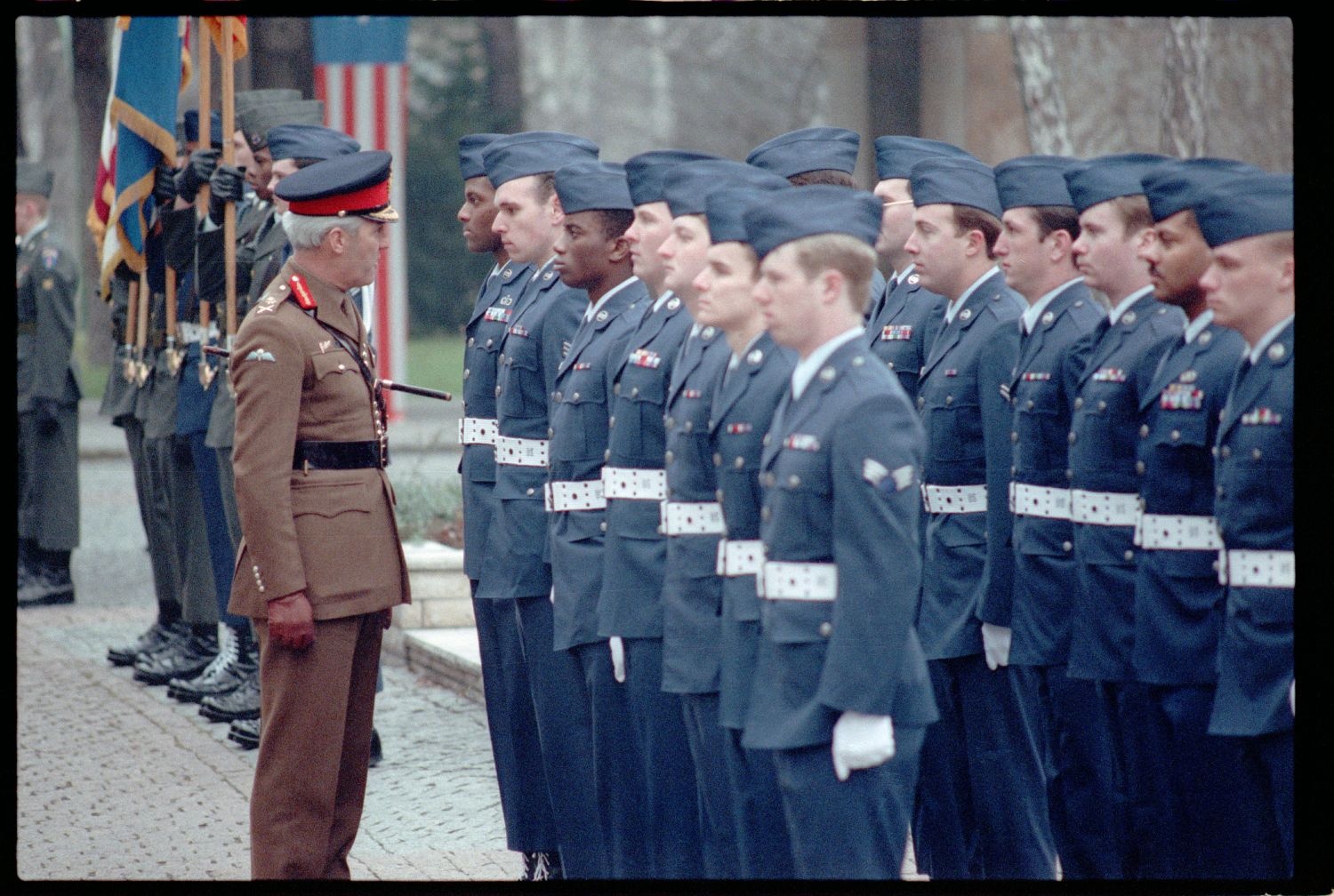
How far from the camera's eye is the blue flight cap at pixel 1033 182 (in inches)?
239

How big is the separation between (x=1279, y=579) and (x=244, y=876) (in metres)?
3.58

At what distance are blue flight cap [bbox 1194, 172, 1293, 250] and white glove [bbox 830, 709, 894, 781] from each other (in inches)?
55.2

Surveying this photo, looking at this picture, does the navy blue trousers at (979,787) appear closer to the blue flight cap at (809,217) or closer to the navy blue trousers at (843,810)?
the navy blue trousers at (843,810)

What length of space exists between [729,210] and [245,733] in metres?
4.29

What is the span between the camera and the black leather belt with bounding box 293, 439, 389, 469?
240 inches

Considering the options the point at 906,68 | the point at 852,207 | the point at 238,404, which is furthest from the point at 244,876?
the point at 906,68

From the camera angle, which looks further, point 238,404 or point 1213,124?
point 1213,124

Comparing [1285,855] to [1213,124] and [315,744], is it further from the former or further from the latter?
[1213,124]

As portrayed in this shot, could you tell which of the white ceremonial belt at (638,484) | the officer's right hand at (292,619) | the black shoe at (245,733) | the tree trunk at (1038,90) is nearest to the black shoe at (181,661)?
the black shoe at (245,733)

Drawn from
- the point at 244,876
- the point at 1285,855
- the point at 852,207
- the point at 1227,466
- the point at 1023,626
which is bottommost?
the point at 244,876

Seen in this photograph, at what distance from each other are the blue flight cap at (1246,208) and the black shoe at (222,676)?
5.52 meters

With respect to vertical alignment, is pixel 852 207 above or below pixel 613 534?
above

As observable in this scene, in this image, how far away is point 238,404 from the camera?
238 inches

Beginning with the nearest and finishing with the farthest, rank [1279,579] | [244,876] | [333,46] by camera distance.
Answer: [1279,579] → [244,876] → [333,46]
